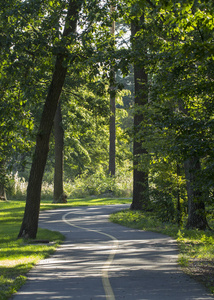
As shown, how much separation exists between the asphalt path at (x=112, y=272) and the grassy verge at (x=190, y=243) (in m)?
0.26

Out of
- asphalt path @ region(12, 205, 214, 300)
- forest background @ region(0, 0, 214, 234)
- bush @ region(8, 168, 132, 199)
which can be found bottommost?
asphalt path @ region(12, 205, 214, 300)

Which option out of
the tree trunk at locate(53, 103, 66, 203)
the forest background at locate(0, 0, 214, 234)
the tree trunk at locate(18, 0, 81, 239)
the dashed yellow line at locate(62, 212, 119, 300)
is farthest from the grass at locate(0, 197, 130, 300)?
the tree trunk at locate(53, 103, 66, 203)

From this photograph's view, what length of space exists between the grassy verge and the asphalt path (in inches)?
10.2

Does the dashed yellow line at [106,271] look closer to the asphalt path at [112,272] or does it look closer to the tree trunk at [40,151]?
the asphalt path at [112,272]

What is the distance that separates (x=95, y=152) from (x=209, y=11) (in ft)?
147

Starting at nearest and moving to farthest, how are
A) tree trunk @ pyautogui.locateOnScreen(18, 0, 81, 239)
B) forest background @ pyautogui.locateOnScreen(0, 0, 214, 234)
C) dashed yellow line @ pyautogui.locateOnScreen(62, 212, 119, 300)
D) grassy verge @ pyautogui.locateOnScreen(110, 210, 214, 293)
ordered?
dashed yellow line @ pyautogui.locateOnScreen(62, 212, 119, 300)
forest background @ pyautogui.locateOnScreen(0, 0, 214, 234)
grassy verge @ pyautogui.locateOnScreen(110, 210, 214, 293)
tree trunk @ pyautogui.locateOnScreen(18, 0, 81, 239)

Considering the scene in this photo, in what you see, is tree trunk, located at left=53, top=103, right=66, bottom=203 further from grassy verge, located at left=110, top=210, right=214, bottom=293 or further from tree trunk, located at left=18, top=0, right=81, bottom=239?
tree trunk, located at left=18, top=0, right=81, bottom=239

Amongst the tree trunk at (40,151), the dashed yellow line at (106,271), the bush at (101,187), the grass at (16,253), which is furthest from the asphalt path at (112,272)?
the bush at (101,187)

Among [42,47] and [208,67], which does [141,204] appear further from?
[208,67]

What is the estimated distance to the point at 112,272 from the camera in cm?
1006

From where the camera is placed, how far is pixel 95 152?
174ft

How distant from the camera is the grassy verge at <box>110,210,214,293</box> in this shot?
1013 centimetres

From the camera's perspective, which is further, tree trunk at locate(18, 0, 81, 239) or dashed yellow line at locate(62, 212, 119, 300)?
tree trunk at locate(18, 0, 81, 239)

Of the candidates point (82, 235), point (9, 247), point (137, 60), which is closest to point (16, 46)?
point (137, 60)
